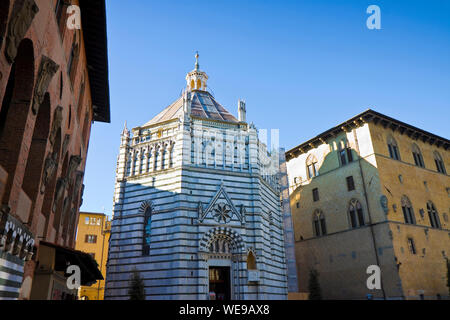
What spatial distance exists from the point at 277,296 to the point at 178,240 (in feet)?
27.8

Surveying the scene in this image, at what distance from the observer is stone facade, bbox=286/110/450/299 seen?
25.2 m

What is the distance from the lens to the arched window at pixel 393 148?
96.0ft

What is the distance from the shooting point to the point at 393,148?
29656 mm

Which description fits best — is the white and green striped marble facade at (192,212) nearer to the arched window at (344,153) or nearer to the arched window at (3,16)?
the arched window at (344,153)

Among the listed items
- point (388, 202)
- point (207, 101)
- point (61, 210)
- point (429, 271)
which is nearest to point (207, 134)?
point (207, 101)

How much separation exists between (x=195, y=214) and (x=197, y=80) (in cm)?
1577

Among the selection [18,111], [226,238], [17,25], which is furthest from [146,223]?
[17,25]

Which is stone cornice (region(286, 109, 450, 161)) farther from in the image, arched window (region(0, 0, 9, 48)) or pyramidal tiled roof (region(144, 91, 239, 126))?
arched window (region(0, 0, 9, 48))

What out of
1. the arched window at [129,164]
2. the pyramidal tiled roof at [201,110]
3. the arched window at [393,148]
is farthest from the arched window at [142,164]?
the arched window at [393,148]

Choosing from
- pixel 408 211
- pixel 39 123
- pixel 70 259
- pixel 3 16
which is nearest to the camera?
pixel 3 16

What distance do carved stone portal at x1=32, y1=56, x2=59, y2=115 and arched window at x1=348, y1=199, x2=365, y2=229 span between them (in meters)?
25.1

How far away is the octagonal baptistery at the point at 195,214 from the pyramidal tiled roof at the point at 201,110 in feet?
0.86

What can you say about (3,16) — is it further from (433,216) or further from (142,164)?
(433,216)
